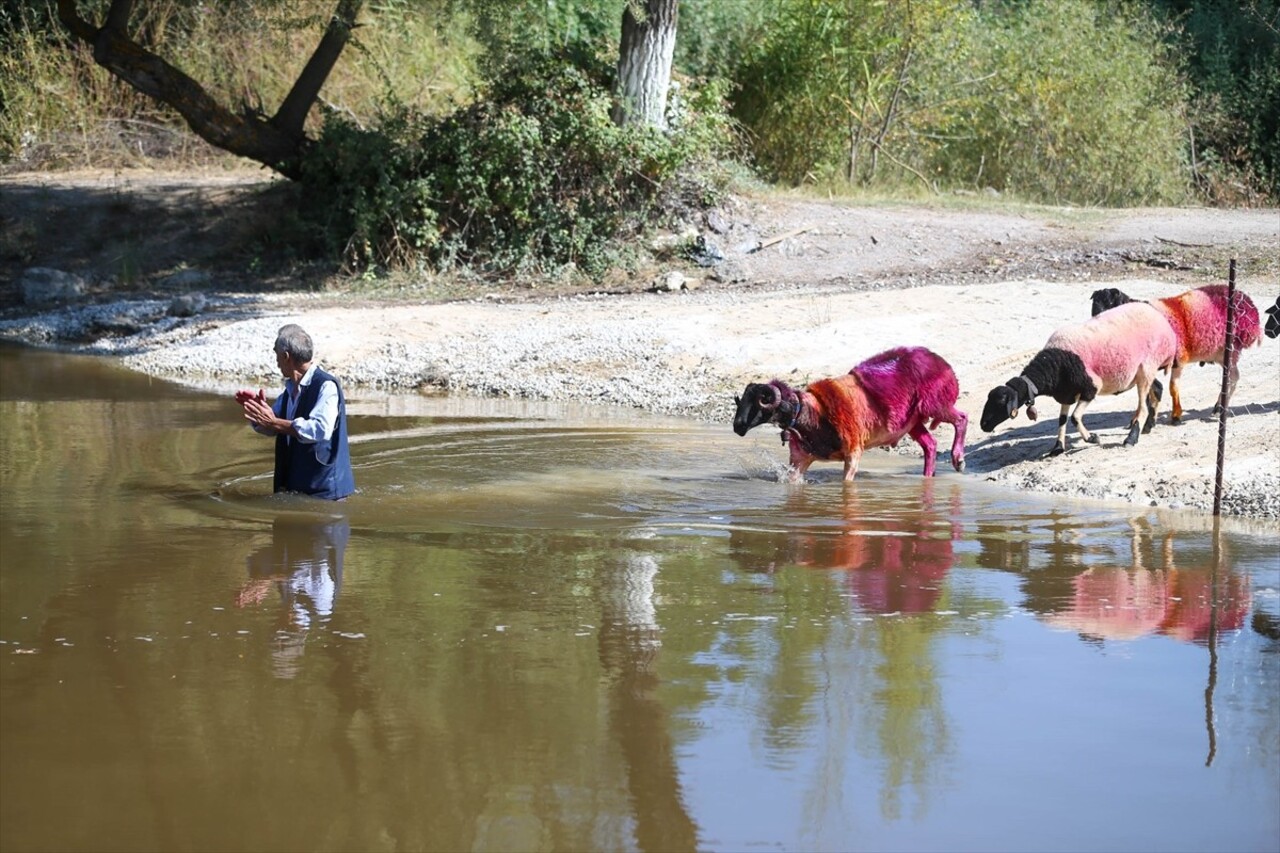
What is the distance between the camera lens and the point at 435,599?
24.7 ft

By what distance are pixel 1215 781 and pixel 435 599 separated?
362 centimetres

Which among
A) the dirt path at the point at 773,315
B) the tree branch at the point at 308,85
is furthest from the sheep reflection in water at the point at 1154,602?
the tree branch at the point at 308,85

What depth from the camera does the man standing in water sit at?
9141 mm

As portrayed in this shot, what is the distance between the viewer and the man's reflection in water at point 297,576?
684cm

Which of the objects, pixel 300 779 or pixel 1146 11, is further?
pixel 1146 11

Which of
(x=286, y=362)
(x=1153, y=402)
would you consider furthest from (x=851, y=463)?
(x=286, y=362)

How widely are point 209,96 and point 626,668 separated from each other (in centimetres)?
1672

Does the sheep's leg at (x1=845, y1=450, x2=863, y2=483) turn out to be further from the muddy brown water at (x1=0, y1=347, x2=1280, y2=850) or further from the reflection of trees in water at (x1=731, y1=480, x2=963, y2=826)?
the reflection of trees in water at (x1=731, y1=480, x2=963, y2=826)

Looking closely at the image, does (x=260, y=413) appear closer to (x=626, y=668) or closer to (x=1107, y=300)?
(x=626, y=668)

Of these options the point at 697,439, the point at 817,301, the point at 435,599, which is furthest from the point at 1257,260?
the point at 435,599

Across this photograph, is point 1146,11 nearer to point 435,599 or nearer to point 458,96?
point 458,96

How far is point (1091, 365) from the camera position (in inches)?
433

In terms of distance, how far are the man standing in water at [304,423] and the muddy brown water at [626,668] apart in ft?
0.71

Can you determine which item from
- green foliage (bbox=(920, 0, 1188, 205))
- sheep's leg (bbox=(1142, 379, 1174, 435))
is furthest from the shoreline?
green foliage (bbox=(920, 0, 1188, 205))
